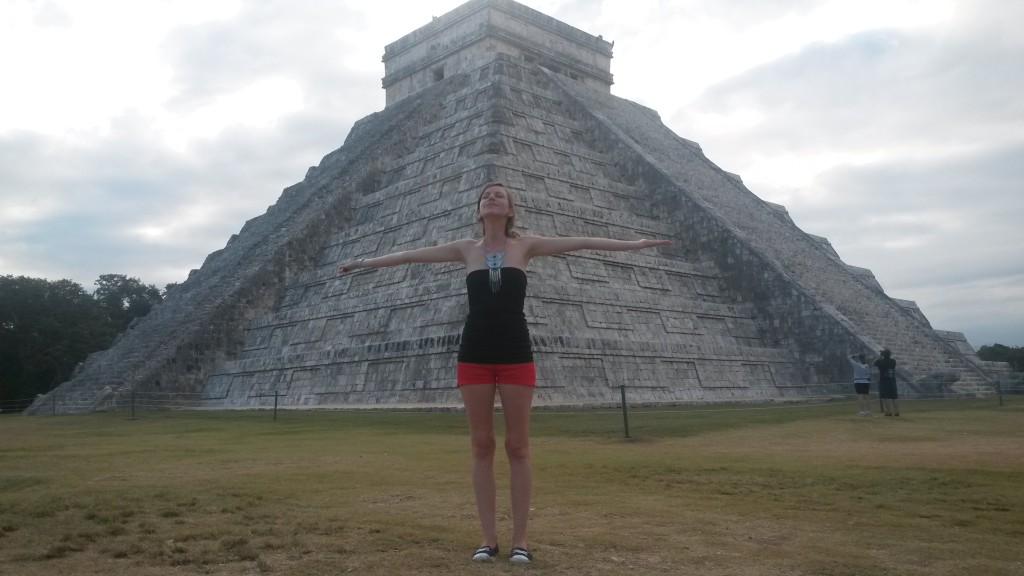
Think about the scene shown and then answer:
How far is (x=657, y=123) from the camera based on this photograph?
105 ft

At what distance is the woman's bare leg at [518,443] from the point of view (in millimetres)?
4297

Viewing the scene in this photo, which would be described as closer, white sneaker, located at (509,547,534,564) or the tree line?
white sneaker, located at (509,547,534,564)

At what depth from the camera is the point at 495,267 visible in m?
4.53

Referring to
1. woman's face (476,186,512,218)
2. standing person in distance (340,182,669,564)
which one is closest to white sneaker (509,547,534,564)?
standing person in distance (340,182,669,564)

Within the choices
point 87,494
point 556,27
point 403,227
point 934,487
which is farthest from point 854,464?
point 556,27

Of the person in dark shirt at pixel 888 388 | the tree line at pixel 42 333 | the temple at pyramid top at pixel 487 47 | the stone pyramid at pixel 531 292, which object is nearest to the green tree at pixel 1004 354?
the stone pyramid at pixel 531 292

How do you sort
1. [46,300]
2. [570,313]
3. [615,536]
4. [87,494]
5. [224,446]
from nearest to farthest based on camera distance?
[615,536] → [87,494] → [224,446] → [570,313] → [46,300]

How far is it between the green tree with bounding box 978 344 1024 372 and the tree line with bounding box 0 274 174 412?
38.9m

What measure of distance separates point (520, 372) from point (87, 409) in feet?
58.7

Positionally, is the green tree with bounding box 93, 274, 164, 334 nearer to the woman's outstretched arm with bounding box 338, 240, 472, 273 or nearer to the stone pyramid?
the stone pyramid

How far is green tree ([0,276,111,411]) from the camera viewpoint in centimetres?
3325

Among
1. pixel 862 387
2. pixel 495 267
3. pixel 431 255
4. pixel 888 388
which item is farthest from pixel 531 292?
pixel 495 267

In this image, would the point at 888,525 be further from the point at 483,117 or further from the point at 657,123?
the point at 657,123

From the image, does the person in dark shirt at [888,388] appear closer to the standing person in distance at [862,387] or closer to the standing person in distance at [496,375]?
the standing person in distance at [862,387]
